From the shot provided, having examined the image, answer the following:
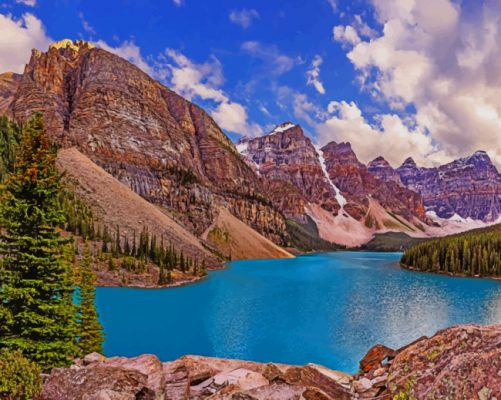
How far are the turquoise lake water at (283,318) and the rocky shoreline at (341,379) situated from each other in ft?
67.4

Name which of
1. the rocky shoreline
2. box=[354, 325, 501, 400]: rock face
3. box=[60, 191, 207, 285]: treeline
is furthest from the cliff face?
box=[354, 325, 501, 400]: rock face

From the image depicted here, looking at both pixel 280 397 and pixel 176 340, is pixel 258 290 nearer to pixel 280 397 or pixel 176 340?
pixel 176 340

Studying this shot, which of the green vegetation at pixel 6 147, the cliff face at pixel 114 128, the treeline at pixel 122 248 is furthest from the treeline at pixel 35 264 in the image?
the cliff face at pixel 114 128

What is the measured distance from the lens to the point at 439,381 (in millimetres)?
7129

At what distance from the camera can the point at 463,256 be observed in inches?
4631

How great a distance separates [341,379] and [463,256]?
417 ft

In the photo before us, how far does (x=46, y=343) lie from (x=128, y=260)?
238 ft

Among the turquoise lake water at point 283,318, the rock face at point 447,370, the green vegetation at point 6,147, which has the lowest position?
the turquoise lake water at point 283,318

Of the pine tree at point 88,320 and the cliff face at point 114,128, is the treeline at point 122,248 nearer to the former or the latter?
the pine tree at point 88,320

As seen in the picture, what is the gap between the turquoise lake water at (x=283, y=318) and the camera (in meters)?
33.4

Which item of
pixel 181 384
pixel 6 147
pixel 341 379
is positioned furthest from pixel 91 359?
pixel 6 147

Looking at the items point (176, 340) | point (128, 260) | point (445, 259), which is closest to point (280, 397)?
point (176, 340)

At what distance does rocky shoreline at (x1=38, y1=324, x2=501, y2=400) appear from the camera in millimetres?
6949

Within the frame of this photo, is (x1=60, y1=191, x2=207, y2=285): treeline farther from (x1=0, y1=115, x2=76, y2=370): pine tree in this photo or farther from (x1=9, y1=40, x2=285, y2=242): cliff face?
(x1=0, y1=115, x2=76, y2=370): pine tree
